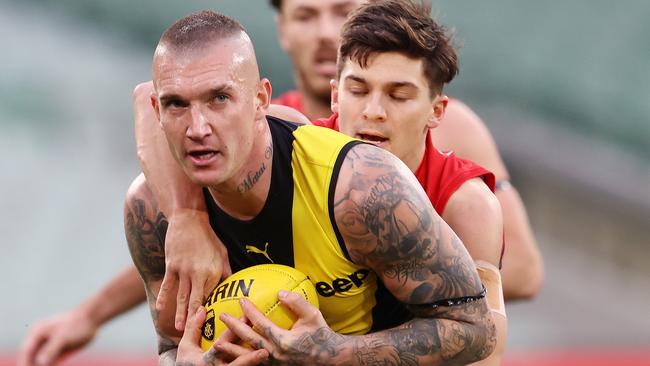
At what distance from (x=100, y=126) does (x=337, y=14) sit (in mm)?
4644

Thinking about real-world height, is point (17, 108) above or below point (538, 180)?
above

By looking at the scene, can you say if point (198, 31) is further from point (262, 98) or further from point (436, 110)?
point (436, 110)

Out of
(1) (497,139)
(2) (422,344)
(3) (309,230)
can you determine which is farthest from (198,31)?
(1) (497,139)

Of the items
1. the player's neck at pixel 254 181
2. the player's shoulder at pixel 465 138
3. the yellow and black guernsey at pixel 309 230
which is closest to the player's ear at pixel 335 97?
the yellow and black guernsey at pixel 309 230

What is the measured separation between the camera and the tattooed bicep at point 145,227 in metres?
3.96

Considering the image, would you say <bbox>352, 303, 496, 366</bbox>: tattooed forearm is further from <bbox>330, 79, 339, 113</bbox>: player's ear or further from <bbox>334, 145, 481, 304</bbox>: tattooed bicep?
<bbox>330, 79, 339, 113</bbox>: player's ear

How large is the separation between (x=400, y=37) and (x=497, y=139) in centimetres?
646

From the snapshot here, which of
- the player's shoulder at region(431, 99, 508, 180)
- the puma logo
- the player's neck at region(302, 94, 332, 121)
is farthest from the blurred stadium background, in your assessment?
the puma logo

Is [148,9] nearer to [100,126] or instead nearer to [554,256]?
[100,126]

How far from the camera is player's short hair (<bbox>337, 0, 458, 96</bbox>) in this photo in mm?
4262

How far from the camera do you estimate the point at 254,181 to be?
145 inches

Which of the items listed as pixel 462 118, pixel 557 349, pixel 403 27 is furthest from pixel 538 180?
pixel 403 27

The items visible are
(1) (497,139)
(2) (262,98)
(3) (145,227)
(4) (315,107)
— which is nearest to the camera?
(2) (262,98)

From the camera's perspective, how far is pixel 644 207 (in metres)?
10.8
